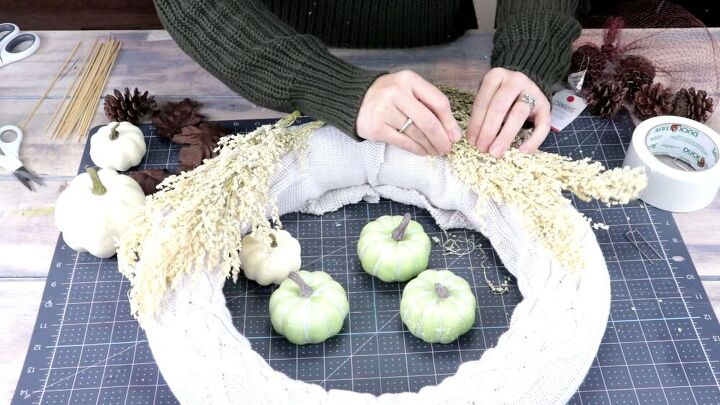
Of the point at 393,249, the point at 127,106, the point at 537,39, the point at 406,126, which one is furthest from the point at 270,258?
the point at 537,39

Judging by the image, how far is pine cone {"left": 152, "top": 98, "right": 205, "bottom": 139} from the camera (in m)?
1.60

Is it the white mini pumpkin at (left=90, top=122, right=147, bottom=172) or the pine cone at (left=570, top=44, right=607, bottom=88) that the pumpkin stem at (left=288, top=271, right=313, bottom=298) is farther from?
the pine cone at (left=570, top=44, right=607, bottom=88)

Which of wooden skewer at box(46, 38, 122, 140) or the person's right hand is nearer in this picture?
the person's right hand

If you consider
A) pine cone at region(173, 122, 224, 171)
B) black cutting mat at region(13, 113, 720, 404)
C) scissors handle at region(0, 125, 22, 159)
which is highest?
pine cone at region(173, 122, 224, 171)

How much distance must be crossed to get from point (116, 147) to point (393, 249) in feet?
2.03

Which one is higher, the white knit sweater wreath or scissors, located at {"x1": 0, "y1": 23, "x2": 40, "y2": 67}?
scissors, located at {"x1": 0, "y1": 23, "x2": 40, "y2": 67}

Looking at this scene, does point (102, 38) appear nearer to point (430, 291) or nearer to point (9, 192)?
point (9, 192)

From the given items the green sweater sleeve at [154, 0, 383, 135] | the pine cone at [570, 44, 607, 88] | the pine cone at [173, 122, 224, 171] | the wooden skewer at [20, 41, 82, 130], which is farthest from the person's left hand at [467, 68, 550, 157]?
the wooden skewer at [20, 41, 82, 130]

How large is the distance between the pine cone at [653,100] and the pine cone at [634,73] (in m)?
0.03

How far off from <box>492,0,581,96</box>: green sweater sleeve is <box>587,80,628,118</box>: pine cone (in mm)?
159

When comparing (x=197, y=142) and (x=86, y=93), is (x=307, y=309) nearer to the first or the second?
(x=197, y=142)

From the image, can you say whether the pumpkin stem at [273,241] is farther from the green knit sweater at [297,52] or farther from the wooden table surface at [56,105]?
the wooden table surface at [56,105]

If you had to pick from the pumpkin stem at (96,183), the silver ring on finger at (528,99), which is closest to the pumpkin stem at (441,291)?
the silver ring on finger at (528,99)

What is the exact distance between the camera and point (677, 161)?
1537 mm
